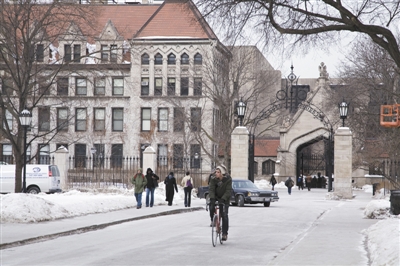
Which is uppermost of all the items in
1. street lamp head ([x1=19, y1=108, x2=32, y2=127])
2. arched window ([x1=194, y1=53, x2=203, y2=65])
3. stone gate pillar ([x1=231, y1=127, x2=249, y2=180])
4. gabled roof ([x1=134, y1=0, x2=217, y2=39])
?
gabled roof ([x1=134, y1=0, x2=217, y2=39])

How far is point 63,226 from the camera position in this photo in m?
21.8

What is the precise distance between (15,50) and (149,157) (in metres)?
20.0

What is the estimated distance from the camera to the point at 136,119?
244 ft

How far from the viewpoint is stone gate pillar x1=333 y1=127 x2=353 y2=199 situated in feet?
154

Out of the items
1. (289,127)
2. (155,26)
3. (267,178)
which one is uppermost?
(155,26)

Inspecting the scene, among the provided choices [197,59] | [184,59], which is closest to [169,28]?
[184,59]

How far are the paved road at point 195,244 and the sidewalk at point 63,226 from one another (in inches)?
2.1

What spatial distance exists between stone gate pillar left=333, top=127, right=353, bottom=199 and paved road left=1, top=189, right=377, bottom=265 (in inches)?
808

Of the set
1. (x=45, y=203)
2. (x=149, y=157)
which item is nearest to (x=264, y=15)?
(x=45, y=203)

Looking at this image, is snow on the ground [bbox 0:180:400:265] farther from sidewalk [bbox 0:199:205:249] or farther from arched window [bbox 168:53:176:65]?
arched window [bbox 168:53:176:65]

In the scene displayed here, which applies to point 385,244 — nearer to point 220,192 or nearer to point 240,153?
point 220,192

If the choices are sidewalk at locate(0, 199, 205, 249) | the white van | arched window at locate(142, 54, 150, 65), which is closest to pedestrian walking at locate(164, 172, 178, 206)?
sidewalk at locate(0, 199, 205, 249)

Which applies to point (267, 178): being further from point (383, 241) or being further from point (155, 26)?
point (383, 241)

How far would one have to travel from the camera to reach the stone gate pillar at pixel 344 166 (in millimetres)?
46906
